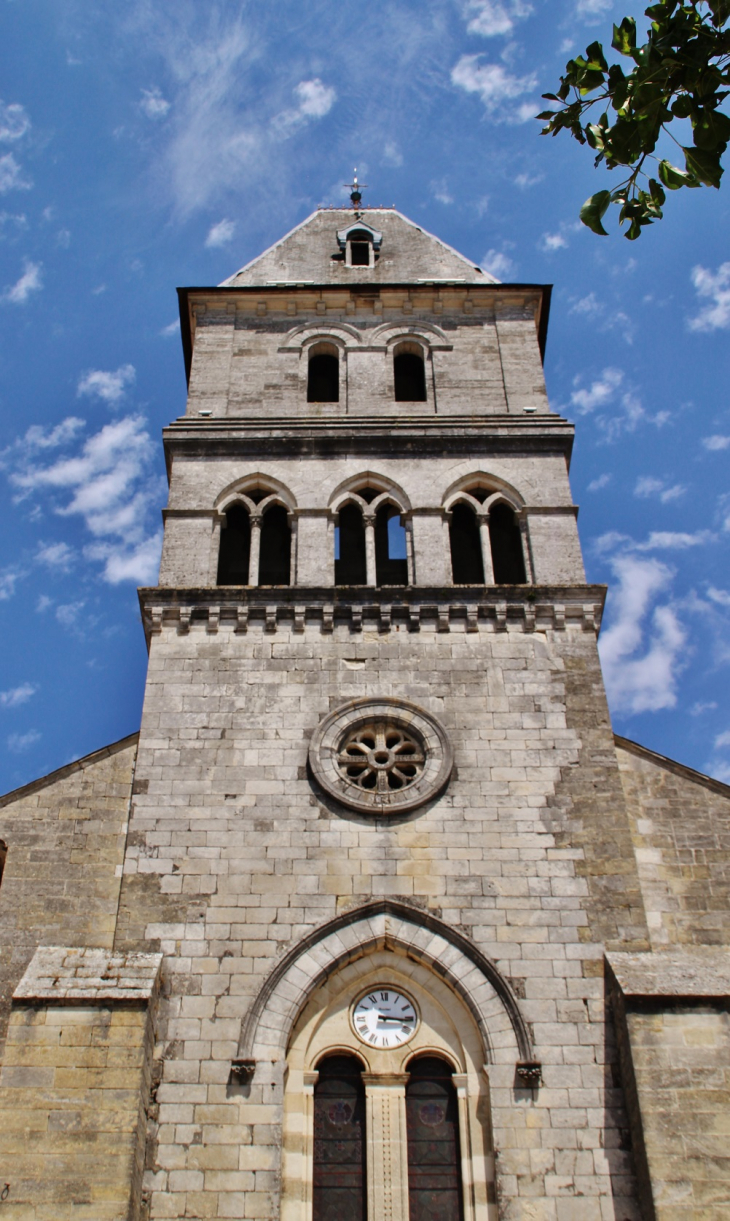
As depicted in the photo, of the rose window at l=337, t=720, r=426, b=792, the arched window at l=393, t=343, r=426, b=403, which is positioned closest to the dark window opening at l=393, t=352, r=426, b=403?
the arched window at l=393, t=343, r=426, b=403

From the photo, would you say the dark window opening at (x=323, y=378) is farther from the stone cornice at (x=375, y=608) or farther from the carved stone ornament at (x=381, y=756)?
the carved stone ornament at (x=381, y=756)

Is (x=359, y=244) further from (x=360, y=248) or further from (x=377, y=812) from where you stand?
(x=377, y=812)

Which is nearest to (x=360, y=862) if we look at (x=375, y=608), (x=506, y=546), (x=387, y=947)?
(x=387, y=947)

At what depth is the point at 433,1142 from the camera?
1150cm

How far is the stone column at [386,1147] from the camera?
11.0 meters

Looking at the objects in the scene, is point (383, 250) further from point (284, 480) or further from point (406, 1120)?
point (406, 1120)

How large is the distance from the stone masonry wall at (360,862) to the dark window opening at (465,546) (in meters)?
2.44

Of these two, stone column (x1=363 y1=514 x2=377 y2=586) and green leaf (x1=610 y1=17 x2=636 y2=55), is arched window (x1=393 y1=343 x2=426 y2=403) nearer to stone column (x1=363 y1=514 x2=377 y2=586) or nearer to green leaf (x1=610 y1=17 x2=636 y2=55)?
stone column (x1=363 y1=514 x2=377 y2=586)

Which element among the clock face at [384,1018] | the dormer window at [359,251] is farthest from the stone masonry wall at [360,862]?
the dormer window at [359,251]

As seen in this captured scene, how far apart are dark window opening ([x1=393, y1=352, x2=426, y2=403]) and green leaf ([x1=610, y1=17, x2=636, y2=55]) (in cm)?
1277

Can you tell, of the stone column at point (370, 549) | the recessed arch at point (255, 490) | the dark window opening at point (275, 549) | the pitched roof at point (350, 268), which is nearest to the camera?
the stone column at point (370, 549)

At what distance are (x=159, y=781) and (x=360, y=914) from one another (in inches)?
120

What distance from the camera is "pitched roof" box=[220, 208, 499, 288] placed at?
69.5ft

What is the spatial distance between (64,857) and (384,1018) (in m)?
4.25
